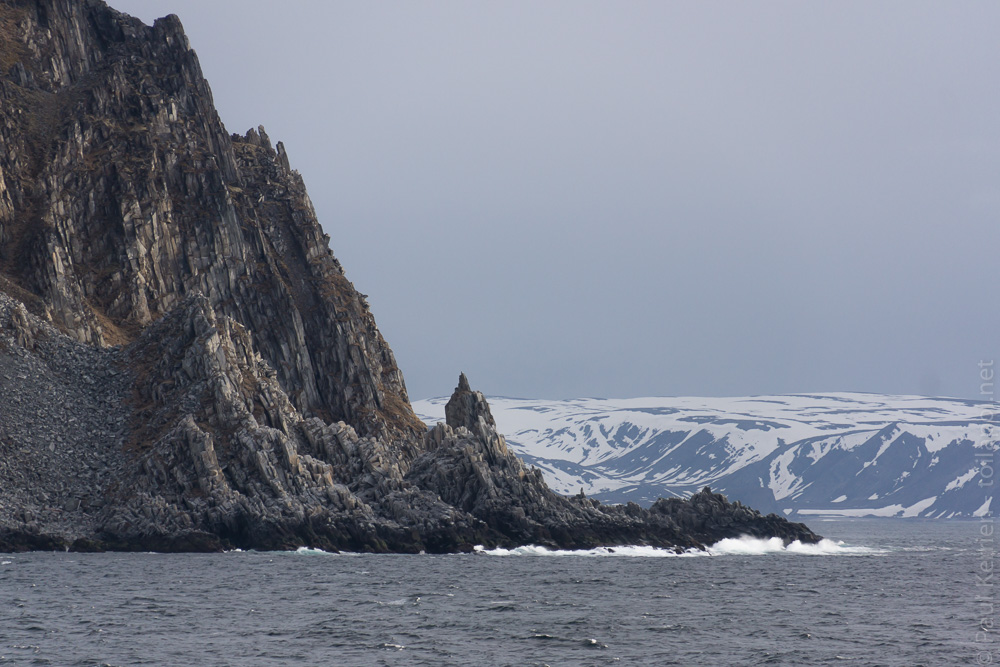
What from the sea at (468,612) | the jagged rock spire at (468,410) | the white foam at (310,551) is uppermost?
the jagged rock spire at (468,410)

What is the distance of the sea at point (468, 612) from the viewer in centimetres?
6638

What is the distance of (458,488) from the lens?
147000mm

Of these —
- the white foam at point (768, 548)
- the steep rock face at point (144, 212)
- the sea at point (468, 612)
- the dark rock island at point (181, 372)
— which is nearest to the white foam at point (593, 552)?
the dark rock island at point (181, 372)

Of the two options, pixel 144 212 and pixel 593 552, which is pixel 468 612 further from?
pixel 144 212

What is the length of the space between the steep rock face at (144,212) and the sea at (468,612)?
57.1 meters

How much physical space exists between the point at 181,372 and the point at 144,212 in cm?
4188

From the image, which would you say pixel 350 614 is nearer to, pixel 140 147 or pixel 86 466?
pixel 86 466

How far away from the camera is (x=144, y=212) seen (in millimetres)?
177875

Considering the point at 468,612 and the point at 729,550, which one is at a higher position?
the point at 729,550

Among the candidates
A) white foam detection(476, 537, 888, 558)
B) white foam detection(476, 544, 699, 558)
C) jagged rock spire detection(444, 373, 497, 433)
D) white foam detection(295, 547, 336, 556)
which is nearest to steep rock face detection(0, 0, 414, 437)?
jagged rock spire detection(444, 373, 497, 433)

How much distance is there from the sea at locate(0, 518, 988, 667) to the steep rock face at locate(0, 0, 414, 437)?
5710 centimetres

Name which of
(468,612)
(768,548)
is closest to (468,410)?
(768,548)

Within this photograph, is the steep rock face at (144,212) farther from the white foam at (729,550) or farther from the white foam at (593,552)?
the white foam at (729,550)

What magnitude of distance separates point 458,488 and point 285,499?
22.9 m
